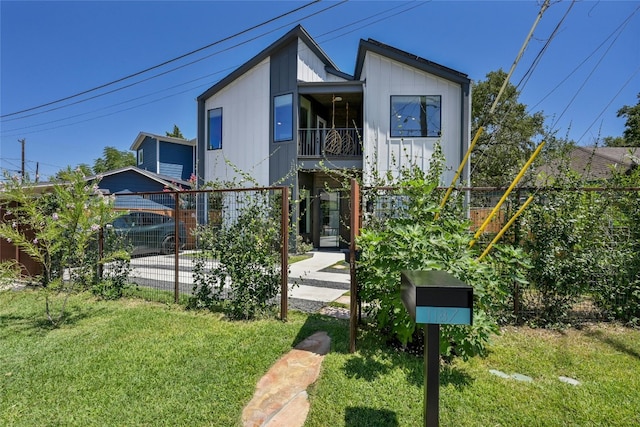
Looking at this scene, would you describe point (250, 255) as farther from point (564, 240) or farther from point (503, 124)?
point (503, 124)

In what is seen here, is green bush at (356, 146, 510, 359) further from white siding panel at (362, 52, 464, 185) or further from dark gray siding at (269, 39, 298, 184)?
dark gray siding at (269, 39, 298, 184)

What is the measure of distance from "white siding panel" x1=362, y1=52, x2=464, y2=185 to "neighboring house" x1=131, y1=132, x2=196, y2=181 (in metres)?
11.4

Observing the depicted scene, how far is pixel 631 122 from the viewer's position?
23.5 metres

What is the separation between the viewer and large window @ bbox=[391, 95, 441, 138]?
10.4 m

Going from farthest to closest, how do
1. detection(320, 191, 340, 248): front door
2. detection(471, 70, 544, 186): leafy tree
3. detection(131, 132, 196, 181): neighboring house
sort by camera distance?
detection(131, 132, 196, 181): neighboring house, detection(471, 70, 544, 186): leafy tree, detection(320, 191, 340, 248): front door

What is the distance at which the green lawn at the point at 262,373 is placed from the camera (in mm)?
2223

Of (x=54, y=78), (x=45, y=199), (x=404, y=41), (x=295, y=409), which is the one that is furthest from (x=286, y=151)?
(x=54, y=78)

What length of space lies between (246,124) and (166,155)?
8.33 metres

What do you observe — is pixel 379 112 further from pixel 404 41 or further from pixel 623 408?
pixel 623 408

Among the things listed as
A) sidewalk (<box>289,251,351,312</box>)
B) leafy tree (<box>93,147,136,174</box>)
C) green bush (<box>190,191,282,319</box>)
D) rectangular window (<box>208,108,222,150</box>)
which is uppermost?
leafy tree (<box>93,147,136,174</box>)

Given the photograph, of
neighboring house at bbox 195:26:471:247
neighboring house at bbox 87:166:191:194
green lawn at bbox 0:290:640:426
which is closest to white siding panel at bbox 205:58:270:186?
neighboring house at bbox 195:26:471:247

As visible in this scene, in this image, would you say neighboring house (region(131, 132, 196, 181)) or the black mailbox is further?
neighboring house (region(131, 132, 196, 181))

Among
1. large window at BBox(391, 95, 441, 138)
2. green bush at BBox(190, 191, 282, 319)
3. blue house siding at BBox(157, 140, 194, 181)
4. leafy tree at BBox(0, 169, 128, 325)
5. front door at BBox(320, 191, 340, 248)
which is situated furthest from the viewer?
blue house siding at BBox(157, 140, 194, 181)

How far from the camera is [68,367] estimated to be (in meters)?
2.92
